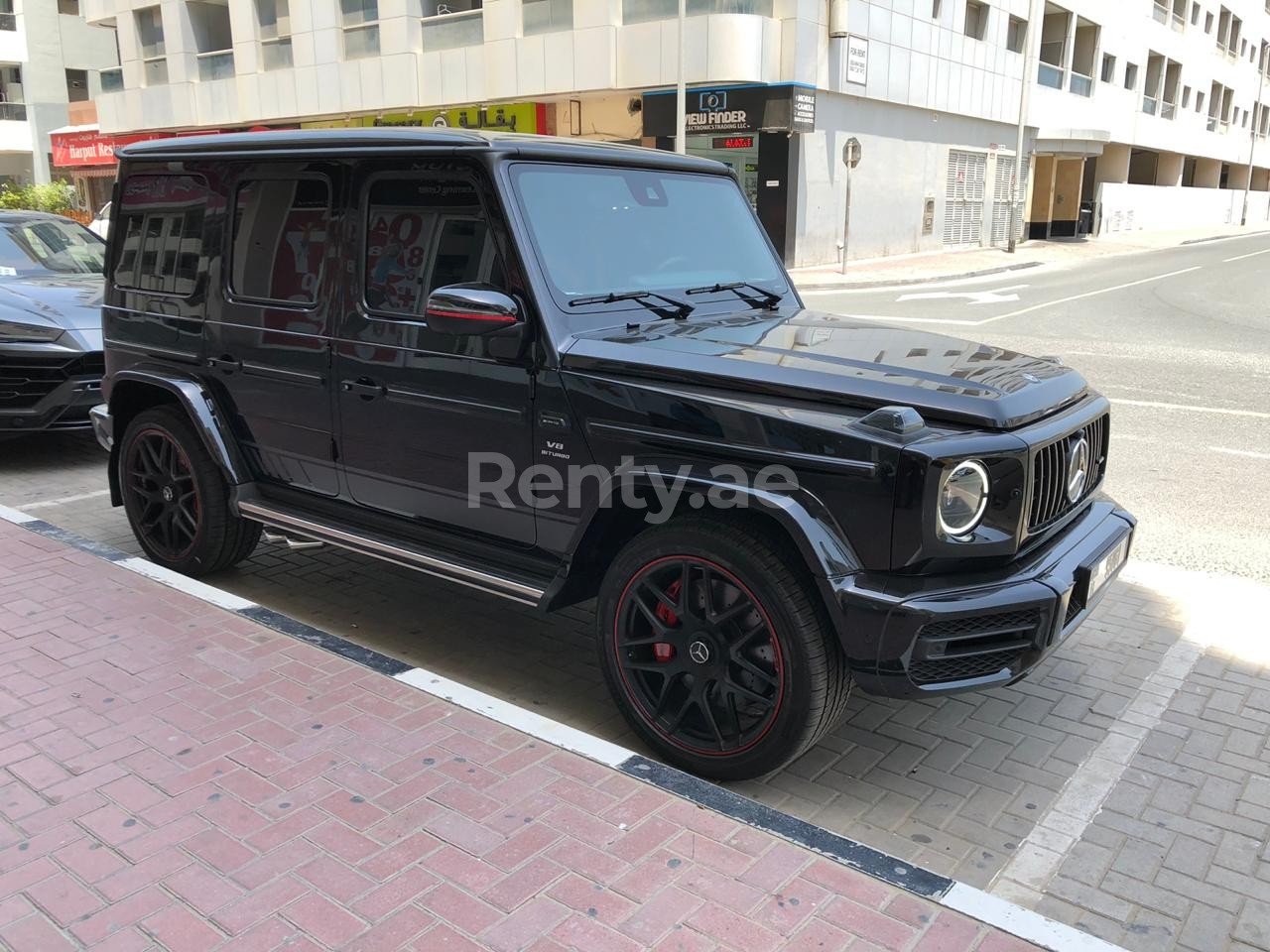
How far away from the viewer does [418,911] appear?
264cm

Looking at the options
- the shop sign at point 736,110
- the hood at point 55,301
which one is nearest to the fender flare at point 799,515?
the hood at point 55,301

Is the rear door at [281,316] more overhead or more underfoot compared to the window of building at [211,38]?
more underfoot

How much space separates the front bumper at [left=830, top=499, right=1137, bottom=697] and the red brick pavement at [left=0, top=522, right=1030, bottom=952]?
1.95 ft

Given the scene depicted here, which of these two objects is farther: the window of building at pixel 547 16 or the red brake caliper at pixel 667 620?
the window of building at pixel 547 16

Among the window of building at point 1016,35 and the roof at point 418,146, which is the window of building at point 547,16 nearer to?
the window of building at point 1016,35

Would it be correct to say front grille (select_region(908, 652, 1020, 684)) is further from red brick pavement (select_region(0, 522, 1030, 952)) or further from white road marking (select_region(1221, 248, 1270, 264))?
white road marking (select_region(1221, 248, 1270, 264))

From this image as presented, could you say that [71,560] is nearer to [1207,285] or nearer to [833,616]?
[833,616]

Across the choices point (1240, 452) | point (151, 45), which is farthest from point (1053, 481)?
point (151, 45)

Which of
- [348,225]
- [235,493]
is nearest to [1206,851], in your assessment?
[348,225]

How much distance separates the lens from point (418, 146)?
396cm

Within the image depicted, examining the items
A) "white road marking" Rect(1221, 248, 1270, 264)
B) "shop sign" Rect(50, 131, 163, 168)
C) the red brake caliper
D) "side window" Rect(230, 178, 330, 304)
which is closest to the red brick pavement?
the red brake caliper

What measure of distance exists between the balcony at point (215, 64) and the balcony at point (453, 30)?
8874 mm

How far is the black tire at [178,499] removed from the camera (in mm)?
5020

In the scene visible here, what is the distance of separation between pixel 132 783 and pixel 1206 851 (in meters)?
3.27
